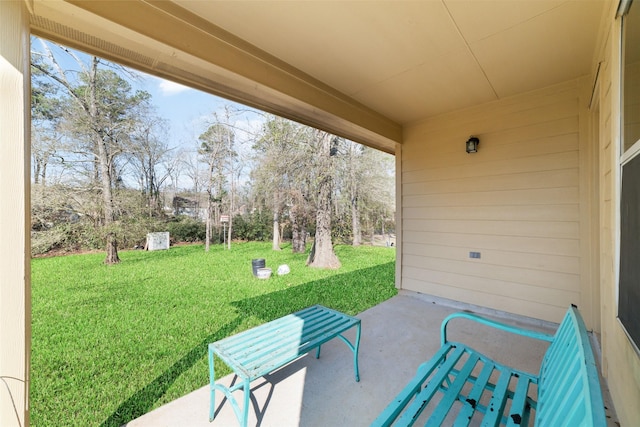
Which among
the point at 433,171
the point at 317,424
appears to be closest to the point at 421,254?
the point at 433,171

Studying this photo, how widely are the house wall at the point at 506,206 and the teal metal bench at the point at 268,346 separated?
2243mm

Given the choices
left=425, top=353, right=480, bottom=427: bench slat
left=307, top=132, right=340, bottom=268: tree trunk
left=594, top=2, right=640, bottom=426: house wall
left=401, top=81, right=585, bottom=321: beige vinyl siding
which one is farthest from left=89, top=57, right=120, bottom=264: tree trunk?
left=594, top=2, right=640, bottom=426: house wall

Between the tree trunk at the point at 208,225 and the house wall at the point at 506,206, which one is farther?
the tree trunk at the point at 208,225

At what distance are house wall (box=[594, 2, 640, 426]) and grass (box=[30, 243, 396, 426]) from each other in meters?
2.45

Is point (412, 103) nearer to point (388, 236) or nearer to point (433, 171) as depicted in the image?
point (433, 171)

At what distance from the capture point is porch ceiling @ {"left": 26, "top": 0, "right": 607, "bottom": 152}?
1.64 metres

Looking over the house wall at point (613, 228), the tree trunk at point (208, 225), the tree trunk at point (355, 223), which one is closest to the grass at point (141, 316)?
the tree trunk at point (355, 223)

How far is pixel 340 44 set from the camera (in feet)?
6.95

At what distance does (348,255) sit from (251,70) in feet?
24.4

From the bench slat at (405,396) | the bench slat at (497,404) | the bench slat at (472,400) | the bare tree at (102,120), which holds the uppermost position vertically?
the bare tree at (102,120)

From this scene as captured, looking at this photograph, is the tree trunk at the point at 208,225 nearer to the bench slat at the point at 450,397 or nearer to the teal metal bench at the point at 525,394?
the teal metal bench at the point at 525,394

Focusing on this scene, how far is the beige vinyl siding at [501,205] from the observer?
2.82 meters

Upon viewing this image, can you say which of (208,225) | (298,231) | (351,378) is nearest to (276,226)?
(298,231)

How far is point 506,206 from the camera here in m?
3.19
